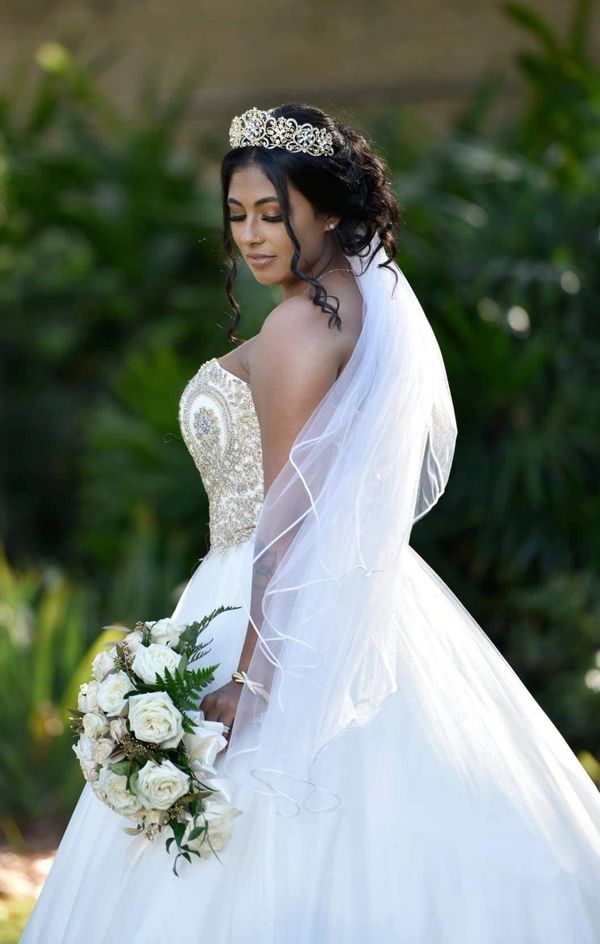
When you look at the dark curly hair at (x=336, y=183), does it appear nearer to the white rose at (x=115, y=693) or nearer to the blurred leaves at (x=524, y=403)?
the white rose at (x=115, y=693)

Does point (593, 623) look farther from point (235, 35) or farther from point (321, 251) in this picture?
point (235, 35)

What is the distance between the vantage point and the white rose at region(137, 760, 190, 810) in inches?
96.7

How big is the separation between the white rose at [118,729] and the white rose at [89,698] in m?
0.08

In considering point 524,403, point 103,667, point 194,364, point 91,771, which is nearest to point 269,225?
point 103,667

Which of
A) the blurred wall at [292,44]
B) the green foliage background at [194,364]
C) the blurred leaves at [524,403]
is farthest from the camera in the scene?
the blurred wall at [292,44]

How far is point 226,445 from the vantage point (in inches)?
116

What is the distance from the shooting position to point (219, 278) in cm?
890

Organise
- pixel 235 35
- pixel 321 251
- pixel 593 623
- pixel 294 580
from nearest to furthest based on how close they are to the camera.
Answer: pixel 294 580
pixel 321 251
pixel 593 623
pixel 235 35

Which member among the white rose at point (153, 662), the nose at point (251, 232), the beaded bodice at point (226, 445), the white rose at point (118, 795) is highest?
the nose at point (251, 232)

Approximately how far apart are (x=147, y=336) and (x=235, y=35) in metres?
3.28

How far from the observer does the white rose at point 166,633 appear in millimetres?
2645

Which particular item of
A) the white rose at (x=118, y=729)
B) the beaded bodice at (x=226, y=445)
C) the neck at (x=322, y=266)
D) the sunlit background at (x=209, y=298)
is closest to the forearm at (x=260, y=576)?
the white rose at (x=118, y=729)

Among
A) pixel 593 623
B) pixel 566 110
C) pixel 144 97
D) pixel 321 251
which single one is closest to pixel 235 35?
pixel 144 97

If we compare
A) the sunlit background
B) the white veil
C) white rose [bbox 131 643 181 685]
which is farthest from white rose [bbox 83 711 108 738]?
the sunlit background
